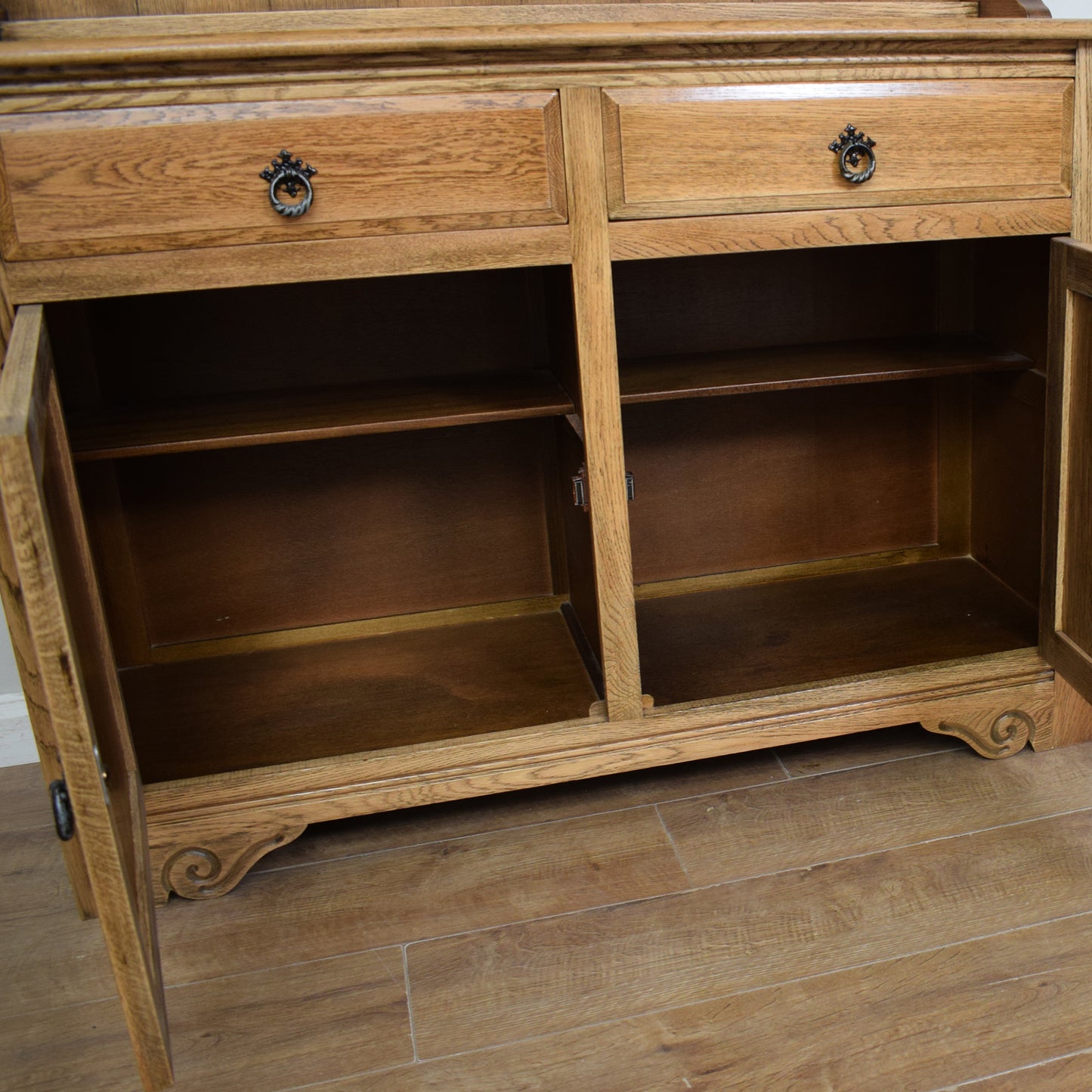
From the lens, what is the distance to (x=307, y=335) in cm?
190

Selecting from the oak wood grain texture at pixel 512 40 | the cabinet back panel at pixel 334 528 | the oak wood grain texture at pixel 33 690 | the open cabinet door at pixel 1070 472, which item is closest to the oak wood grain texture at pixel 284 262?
the oak wood grain texture at pixel 512 40

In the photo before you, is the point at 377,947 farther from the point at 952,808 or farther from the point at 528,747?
the point at 952,808

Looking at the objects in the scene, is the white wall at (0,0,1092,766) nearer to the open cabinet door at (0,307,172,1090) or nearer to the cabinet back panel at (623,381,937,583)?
the open cabinet door at (0,307,172,1090)

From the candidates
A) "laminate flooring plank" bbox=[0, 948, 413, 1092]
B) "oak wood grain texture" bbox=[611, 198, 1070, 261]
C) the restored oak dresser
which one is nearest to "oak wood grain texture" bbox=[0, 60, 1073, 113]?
the restored oak dresser

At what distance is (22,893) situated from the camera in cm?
161

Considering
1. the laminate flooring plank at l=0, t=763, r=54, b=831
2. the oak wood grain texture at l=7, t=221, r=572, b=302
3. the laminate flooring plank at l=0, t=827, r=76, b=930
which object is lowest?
the laminate flooring plank at l=0, t=763, r=54, b=831

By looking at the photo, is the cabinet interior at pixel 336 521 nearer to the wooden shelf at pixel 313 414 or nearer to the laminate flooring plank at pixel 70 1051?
the wooden shelf at pixel 313 414

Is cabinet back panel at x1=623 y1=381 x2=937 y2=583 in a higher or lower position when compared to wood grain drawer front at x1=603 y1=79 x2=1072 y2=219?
lower

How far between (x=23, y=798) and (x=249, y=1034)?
80 cm

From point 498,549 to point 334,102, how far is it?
920mm

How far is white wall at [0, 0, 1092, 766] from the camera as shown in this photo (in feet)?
6.53

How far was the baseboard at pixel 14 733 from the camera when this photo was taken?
1.99 meters

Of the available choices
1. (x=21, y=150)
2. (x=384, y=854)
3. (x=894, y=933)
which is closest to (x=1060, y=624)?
(x=894, y=933)

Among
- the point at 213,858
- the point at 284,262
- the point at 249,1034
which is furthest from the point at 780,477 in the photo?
the point at 249,1034
